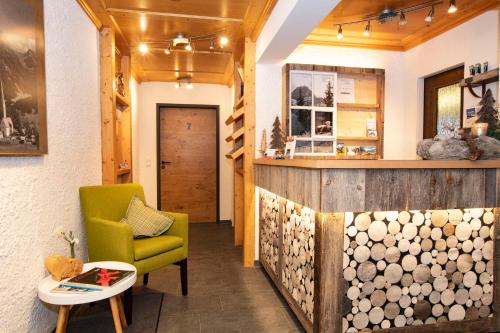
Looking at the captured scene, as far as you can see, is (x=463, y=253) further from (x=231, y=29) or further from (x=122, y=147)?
(x=122, y=147)

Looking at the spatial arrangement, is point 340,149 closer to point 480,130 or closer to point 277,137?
point 277,137

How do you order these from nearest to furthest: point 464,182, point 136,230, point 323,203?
point 323,203 < point 464,182 < point 136,230

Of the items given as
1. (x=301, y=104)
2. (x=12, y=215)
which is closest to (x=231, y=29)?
(x=301, y=104)

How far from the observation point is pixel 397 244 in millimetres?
1729

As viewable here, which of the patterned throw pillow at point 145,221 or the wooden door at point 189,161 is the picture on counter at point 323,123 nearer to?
the patterned throw pillow at point 145,221

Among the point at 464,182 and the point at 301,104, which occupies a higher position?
the point at 301,104

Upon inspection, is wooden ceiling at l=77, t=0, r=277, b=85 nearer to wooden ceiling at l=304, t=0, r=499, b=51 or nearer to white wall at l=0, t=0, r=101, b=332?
white wall at l=0, t=0, r=101, b=332

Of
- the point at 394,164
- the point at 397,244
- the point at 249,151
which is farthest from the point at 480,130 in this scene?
the point at 249,151

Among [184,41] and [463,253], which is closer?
[463,253]

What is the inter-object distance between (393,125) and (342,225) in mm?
2456

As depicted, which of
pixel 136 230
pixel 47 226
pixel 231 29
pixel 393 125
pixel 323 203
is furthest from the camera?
pixel 393 125

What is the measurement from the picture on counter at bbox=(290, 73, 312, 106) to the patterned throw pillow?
175 centimetres

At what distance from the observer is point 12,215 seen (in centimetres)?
155

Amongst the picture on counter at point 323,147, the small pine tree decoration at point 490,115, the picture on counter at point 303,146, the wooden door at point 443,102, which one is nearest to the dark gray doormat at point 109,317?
the picture on counter at point 303,146
